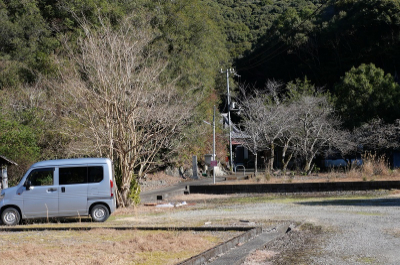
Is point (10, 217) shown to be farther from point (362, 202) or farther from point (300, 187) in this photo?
point (300, 187)

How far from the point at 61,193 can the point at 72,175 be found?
22.8 inches

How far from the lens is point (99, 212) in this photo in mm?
13164

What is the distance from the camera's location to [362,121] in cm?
3238

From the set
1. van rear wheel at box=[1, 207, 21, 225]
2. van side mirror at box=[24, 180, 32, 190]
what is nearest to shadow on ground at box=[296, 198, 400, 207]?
van side mirror at box=[24, 180, 32, 190]

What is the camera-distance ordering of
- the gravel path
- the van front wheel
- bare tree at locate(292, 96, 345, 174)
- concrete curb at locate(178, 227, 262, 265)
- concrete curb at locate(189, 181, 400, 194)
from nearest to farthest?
1. concrete curb at locate(178, 227, 262, 265)
2. the gravel path
3. the van front wheel
4. concrete curb at locate(189, 181, 400, 194)
5. bare tree at locate(292, 96, 345, 174)

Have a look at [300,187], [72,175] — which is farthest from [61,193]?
[300,187]

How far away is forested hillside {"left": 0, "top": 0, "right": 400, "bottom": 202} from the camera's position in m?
17.3

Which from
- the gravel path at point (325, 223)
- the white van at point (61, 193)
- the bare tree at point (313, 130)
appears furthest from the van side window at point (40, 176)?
the bare tree at point (313, 130)

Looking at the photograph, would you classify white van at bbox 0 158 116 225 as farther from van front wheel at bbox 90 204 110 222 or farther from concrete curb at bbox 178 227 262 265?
concrete curb at bbox 178 227 262 265

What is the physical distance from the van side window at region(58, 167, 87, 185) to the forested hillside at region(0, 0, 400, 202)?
2.77m

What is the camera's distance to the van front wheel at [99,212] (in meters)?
13.1

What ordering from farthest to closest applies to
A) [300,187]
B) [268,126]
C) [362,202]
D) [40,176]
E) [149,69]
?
[268,126] → [149,69] → [300,187] → [362,202] → [40,176]

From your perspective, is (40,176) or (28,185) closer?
(28,185)

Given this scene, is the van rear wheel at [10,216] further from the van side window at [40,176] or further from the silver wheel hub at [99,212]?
the silver wheel hub at [99,212]
